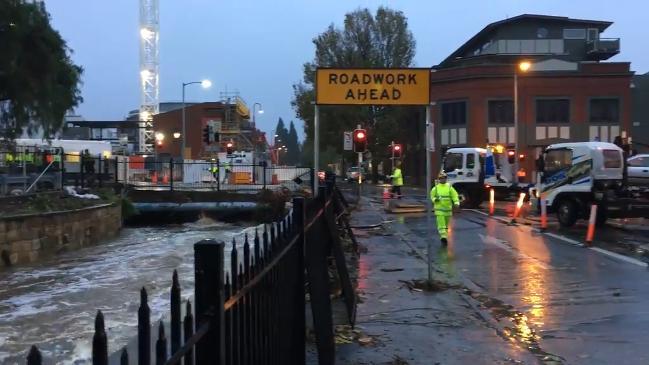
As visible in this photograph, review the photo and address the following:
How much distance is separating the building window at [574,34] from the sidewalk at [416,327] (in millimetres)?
57276

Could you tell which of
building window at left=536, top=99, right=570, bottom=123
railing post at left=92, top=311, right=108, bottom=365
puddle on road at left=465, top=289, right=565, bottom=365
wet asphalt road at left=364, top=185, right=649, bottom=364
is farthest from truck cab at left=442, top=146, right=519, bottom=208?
railing post at left=92, top=311, right=108, bottom=365

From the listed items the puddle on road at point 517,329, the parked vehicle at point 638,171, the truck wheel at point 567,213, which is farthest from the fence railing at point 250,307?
the parked vehicle at point 638,171

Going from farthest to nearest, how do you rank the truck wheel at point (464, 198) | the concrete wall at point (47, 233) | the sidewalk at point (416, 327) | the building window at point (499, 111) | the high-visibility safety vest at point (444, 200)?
1. the building window at point (499, 111)
2. the truck wheel at point (464, 198)
3. the concrete wall at point (47, 233)
4. the high-visibility safety vest at point (444, 200)
5. the sidewalk at point (416, 327)

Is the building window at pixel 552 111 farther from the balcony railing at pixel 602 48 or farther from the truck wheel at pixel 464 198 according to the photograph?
the truck wheel at pixel 464 198

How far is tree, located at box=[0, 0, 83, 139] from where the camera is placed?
106 feet

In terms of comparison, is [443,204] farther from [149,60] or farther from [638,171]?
[149,60]

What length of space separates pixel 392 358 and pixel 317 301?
1.36 m

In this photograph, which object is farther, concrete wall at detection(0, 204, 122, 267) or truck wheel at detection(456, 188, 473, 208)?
truck wheel at detection(456, 188, 473, 208)

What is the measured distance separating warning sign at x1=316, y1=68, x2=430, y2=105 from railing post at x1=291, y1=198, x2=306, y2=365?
4834mm

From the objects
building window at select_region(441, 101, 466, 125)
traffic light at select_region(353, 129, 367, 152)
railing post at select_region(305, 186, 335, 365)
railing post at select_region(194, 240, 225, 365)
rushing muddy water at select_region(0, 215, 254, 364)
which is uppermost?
building window at select_region(441, 101, 466, 125)

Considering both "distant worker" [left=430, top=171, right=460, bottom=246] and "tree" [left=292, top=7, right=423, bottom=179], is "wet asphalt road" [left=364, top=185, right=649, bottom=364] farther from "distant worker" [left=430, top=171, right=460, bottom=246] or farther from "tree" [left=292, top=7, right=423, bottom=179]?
"tree" [left=292, top=7, right=423, bottom=179]

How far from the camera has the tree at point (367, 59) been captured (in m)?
61.5

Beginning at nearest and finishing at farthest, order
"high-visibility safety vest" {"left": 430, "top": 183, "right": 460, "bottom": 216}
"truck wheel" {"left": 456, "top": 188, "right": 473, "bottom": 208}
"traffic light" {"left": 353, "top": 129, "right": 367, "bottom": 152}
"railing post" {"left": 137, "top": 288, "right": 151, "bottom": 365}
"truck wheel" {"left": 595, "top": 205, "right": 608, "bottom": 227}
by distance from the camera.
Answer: "railing post" {"left": 137, "top": 288, "right": 151, "bottom": 365} → "high-visibility safety vest" {"left": 430, "top": 183, "right": 460, "bottom": 216} → "truck wheel" {"left": 595, "top": 205, "right": 608, "bottom": 227} → "traffic light" {"left": 353, "top": 129, "right": 367, "bottom": 152} → "truck wheel" {"left": 456, "top": 188, "right": 473, "bottom": 208}

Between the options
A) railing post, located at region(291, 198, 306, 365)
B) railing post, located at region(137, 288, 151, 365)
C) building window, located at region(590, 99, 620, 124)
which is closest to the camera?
railing post, located at region(137, 288, 151, 365)
